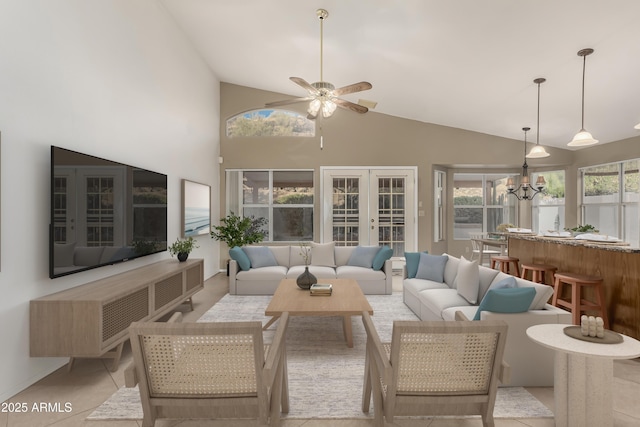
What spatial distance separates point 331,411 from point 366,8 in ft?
12.9

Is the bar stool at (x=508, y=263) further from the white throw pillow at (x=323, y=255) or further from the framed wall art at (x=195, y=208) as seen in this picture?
the framed wall art at (x=195, y=208)

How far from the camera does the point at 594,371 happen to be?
1.93m

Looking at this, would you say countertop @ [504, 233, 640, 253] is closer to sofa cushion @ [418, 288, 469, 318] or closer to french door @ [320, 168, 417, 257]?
sofa cushion @ [418, 288, 469, 318]

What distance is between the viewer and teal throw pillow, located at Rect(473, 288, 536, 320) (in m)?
2.59

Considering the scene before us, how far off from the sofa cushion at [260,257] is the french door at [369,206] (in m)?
1.93

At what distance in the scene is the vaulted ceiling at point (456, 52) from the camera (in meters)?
3.46

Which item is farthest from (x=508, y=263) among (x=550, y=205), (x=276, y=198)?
(x=276, y=198)

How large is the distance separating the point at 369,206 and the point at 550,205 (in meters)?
3.97

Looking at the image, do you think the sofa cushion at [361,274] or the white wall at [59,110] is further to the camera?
the sofa cushion at [361,274]

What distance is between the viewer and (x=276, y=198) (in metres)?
7.54

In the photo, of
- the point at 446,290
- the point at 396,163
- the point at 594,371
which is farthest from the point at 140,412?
the point at 396,163

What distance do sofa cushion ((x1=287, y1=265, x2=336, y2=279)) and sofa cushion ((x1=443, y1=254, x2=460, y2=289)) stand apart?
1.67 m

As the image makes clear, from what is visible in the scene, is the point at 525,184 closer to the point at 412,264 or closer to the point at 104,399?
the point at 412,264

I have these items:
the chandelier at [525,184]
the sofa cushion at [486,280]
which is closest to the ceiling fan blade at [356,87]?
the sofa cushion at [486,280]
